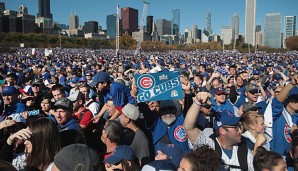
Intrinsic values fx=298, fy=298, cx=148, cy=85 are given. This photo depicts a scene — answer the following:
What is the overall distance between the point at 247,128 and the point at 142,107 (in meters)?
1.81

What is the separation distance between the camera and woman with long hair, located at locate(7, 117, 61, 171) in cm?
299

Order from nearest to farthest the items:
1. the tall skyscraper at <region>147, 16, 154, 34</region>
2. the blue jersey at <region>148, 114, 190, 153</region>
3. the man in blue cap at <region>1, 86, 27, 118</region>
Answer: the blue jersey at <region>148, 114, 190, 153</region>
the man in blue cap at <region>1, 86, 27, 118</region>
the tall skyscraper at <region>147, 16, 154, 34</region>

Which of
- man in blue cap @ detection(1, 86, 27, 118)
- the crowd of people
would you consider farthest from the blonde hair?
man in blue cap @ detection(1, 86, 27, 118)

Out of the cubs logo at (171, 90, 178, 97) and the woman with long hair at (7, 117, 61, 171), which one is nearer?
the woman with long hair at (7, 117, 61, 171)

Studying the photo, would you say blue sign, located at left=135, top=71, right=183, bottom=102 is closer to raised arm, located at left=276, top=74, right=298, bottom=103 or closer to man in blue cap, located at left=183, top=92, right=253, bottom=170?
man in blue cap, located at left=183, top=92, right=253, bottom=170

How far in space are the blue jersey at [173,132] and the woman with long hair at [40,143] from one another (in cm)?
173

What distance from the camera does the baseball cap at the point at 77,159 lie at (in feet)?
7.38

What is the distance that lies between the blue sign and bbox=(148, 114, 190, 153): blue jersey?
1.19 feet

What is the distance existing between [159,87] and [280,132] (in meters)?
1.95

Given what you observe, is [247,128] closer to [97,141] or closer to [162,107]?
[162,107]

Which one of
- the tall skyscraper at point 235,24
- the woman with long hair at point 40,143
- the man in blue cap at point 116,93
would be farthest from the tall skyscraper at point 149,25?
the woman with long hair at point 40,143

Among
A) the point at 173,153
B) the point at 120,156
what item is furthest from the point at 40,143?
the point at 173,153

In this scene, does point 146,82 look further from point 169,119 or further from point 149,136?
point 149,136

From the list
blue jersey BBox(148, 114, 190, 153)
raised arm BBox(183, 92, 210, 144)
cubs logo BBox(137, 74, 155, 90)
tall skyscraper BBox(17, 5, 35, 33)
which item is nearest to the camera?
raised arm BBox(183, 92, 210, 144)
